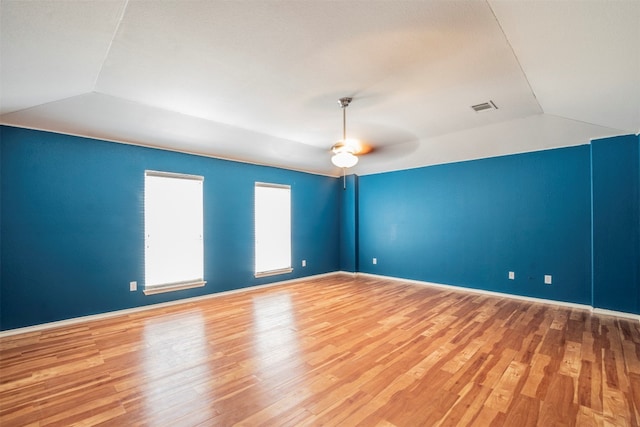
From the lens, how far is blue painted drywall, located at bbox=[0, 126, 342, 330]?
127 inches

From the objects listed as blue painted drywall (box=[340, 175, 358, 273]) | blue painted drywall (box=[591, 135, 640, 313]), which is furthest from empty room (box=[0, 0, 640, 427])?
blue painted drywall (box=[340, 175, 358, 273])

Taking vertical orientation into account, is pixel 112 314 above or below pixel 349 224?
below

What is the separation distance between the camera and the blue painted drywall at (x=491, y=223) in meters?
4.12

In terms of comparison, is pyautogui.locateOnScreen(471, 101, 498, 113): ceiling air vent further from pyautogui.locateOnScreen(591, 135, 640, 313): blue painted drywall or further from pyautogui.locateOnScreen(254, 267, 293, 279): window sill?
pyautogui.locateOnScreen(254, 267, 293, 279): window sill

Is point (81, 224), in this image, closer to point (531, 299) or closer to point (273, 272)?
point (273, 272)

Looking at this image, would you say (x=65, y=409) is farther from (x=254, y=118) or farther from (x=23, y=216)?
(x=254, y=118)

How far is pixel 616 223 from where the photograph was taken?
3.73 metres

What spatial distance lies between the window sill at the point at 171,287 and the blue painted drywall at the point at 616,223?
5.81 metres

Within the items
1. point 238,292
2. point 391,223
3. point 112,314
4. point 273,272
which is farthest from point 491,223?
point 112,314

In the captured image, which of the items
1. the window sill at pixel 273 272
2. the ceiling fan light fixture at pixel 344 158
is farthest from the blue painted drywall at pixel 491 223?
the ceiling fan light fixture at pixel 344 158

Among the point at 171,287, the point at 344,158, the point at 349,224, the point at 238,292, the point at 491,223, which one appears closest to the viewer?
the point at 344,158

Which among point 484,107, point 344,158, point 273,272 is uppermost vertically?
point 484,107

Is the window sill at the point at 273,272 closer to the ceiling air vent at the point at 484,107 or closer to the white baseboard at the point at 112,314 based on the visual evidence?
the white baseboard at the point at 112,314

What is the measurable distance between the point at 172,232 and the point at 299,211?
2.60m
